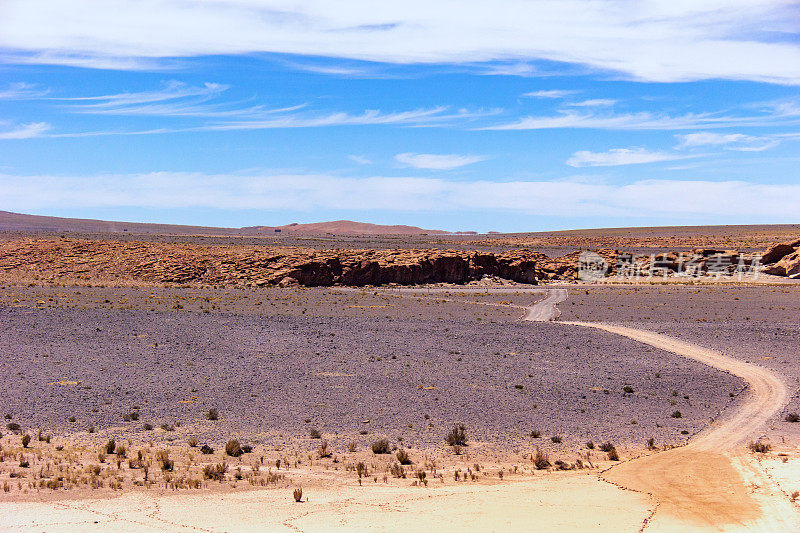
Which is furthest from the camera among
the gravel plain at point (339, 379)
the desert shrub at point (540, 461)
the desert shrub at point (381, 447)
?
the gravel plain at point (339, 379)

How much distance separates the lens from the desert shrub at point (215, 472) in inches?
427

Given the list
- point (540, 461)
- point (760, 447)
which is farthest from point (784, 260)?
point (540, 461)

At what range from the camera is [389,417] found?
15.5 m

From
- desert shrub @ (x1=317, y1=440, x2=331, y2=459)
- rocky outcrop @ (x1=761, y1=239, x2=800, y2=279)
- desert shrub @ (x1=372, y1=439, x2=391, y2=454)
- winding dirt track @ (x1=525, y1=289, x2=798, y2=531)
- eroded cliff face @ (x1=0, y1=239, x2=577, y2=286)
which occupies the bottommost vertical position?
desert shrub @ (x1=317, y1=440, x2=331, y2=459)

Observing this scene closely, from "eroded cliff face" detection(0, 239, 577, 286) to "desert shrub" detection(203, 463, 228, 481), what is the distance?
129 feet

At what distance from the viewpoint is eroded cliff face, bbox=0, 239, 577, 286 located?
168 ft

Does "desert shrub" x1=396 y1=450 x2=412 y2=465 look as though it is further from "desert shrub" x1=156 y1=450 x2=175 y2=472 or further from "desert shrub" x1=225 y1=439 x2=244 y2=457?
"desert shrub" x1=156 y1=450 x2=175 y2=472

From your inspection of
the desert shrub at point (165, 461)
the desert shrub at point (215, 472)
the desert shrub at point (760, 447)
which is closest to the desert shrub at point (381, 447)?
the desert shrub at point (215, 472)

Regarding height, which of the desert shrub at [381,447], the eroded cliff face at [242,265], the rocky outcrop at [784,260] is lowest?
the desert shrub at [381,447]

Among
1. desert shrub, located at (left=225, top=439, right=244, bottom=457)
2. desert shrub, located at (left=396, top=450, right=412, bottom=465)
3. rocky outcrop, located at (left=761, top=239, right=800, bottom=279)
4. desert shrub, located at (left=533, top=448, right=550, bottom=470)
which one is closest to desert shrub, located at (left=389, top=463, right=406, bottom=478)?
desert shrub, located at (left=396, top=450, right=412, bottom=465)

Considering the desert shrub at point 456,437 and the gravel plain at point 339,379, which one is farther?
the gravel plain at point 339,379

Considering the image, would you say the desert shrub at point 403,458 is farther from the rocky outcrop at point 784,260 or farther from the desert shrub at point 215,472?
the rocky outcrop at point 784,260

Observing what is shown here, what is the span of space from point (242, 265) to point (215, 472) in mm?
43657

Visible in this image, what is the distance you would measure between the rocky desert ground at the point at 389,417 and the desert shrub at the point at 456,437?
0.06m
